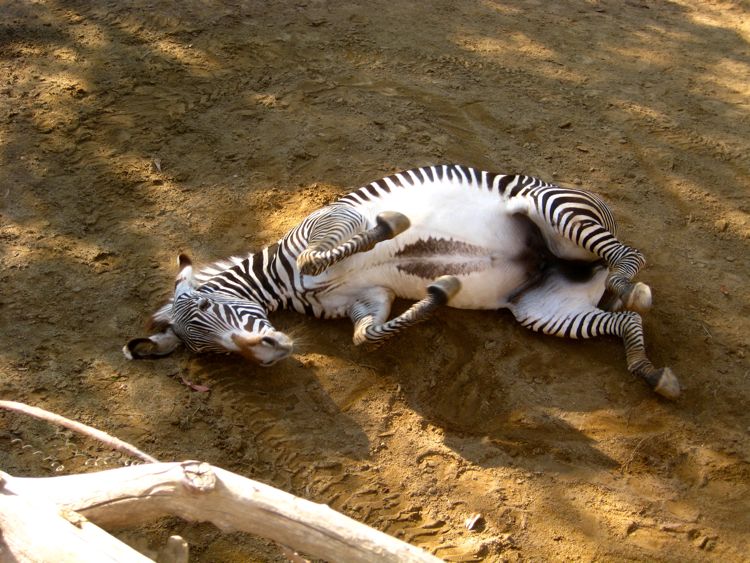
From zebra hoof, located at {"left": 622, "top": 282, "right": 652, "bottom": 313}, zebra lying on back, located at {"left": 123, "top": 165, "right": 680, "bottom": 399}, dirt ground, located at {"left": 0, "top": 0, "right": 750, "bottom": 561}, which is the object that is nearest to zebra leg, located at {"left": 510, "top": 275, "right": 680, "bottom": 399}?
zebra lying on back, located at {"left": 123, "top": 165, "right": 680, "bottom": 399}

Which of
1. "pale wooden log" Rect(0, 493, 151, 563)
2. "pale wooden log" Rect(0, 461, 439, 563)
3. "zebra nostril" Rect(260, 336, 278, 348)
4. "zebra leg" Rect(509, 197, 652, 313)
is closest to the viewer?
"pale wooden log" Rect(0, 493, 151, 563)

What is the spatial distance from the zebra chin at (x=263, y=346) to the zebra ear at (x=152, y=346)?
510 mm

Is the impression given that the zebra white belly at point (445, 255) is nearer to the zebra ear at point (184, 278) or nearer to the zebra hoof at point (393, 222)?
the zebra hoof at point (393, 222)

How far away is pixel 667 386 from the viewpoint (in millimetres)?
4934

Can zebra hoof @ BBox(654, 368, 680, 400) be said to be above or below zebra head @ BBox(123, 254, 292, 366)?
above

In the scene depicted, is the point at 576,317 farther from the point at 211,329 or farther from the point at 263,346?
the point at 211,329

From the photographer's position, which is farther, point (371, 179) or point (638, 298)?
point (371, 179)

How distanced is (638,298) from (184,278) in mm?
3245

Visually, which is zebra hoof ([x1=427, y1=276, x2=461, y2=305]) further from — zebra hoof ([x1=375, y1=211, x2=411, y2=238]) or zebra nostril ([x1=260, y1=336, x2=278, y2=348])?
zebra nostril ([x1=260, y1=336, x2=278, y2=348])

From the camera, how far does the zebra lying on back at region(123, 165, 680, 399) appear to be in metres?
5.35

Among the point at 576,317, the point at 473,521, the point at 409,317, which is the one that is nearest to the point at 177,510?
the point at 473,521

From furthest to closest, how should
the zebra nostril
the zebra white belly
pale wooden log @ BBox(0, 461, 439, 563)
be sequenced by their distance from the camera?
the zebra white belly → the zebra nostril → pale wooden log @ BBox(0, 461, 439, 563)

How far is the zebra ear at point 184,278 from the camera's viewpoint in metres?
5.43

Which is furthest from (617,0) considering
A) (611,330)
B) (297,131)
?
(611,330)
